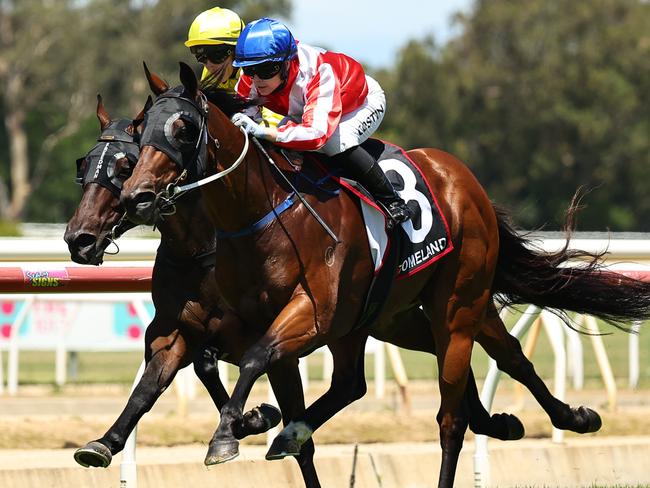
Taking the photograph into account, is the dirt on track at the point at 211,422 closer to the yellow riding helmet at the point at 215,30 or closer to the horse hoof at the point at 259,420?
the horse hoof at the point at 259,420

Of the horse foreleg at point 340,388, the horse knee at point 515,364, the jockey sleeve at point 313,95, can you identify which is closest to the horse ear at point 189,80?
the jockey sleeve at point 313,95

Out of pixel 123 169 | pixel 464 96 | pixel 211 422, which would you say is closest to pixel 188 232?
pixel 123 169

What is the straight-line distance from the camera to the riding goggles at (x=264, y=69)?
15.4 feet

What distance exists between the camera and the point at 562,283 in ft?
19.7

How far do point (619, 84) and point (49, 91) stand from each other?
1703 centimetres

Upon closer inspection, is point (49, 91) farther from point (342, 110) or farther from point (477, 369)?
point (342, 110)

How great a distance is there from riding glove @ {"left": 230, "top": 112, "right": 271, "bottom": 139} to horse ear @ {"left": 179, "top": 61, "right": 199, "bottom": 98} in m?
0.25

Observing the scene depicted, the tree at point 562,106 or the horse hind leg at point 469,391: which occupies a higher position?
the horse hind leg at point 469,391

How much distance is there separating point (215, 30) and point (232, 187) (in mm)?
1084

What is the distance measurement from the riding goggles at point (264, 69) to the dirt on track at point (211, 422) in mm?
2581

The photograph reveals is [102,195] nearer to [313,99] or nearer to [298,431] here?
[313,99]

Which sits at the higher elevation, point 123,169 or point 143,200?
point 143,200

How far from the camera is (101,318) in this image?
9.79 metres

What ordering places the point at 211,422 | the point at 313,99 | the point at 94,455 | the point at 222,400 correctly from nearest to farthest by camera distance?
the point at 94,455 < the point at 313,99 < the point at 222,400 < the point at 211,422
